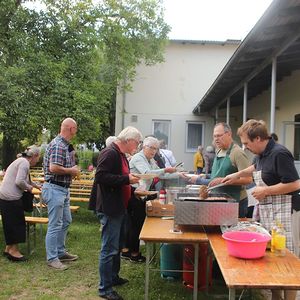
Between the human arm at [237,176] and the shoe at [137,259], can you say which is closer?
the human arm at [237,176]

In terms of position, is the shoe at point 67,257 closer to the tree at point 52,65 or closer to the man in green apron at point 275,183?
the man in green apron at point 275,183

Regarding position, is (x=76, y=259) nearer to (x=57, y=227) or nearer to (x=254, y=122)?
(x=57, y=227)

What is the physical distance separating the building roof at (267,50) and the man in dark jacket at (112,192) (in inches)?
93.0

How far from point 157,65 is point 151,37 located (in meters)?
1.10

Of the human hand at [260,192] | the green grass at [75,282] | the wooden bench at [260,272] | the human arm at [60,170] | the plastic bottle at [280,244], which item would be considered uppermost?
the human arm at [60,170]

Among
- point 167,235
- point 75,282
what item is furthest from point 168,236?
point 75,282

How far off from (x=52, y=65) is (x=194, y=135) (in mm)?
7080

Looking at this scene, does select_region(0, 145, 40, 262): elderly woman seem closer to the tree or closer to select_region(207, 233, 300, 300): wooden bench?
select_region(207, 233, 300, 300): wooden bench

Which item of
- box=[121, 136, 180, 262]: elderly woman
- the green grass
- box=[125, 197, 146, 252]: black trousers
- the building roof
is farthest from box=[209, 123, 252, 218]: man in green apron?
the building roof

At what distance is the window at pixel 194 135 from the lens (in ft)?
52.6

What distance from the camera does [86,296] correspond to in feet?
12.9

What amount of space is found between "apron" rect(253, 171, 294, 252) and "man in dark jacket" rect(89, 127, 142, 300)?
3.65 feet

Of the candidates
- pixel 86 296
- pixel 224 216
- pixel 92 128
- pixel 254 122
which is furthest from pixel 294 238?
pixel 92 128

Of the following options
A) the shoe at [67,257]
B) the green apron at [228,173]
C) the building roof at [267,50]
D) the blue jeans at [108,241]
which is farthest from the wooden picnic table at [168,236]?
the building roof at [267,50]
